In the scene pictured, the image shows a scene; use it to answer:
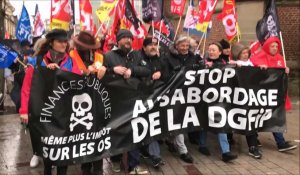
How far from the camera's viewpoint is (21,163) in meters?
6.41

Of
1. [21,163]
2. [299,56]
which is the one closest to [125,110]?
[21,163]

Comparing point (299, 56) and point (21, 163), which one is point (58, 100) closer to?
point (21, 163)

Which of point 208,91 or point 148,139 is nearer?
point 148,139

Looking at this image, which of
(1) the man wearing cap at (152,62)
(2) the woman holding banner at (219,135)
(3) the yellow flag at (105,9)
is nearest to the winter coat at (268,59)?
(2) the woman holding banner at (219,135)

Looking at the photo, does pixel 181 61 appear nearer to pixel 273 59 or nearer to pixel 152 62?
pixel 152 62

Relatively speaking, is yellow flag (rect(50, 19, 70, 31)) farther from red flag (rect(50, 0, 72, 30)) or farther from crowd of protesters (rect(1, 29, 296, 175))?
crowd of protesters (rect(1, 29, 296, 175))

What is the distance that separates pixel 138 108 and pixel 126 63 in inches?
25.0

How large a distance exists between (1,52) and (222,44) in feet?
11.7

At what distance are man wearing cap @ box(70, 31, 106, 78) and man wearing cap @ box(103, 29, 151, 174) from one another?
260 millimetres

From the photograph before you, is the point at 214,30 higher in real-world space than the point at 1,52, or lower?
higher

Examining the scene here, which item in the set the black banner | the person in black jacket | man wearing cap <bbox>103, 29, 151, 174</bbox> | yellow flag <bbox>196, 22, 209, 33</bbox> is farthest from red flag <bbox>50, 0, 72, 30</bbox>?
the black banner

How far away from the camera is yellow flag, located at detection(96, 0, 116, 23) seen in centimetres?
1012

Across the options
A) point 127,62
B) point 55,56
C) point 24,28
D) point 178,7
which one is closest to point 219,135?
point 127,62

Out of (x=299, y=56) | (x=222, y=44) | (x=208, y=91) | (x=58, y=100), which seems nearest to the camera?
(x=58, y=100)
